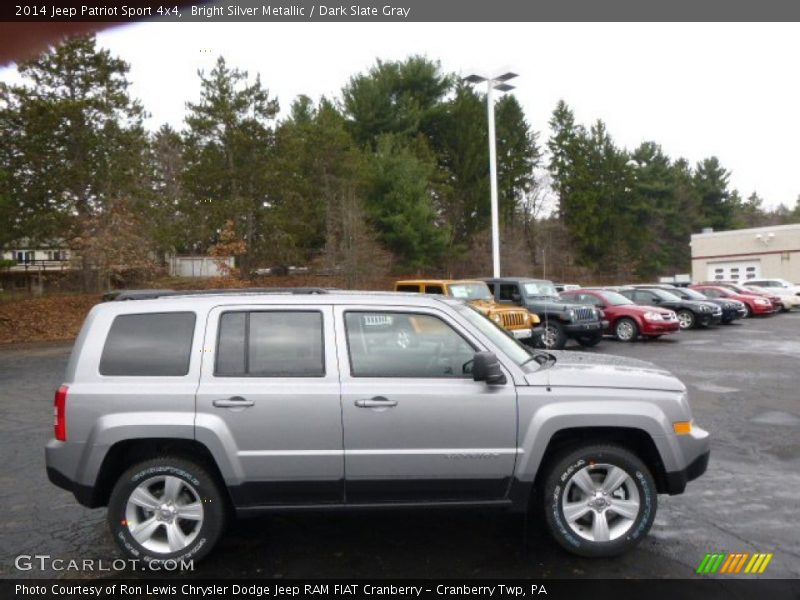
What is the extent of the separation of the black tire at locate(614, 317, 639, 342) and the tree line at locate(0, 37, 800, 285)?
51.8 ft

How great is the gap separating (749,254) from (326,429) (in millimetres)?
47720

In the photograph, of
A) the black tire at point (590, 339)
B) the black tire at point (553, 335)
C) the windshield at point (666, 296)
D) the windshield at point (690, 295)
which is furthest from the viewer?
the windshield at point (690, 295)

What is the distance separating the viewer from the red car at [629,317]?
1672 cm

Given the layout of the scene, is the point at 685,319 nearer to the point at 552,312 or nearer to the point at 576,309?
the point at 576,309

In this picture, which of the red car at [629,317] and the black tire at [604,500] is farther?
the red car at [629,317]

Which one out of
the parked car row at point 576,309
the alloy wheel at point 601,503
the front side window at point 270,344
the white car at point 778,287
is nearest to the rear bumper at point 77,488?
the front side window at point 270,344

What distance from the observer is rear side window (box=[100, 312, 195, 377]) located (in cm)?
405

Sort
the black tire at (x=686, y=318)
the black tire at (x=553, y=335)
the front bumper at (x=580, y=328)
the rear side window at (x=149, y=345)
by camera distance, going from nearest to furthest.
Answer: the rear side window at (x=149, y=345), the front bumper at (x=580, y=328), the black tire at (x=553, y=335), the black tire at (x=686, y=318)

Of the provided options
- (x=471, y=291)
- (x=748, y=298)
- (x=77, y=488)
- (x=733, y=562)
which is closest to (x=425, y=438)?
(x=733, y=562)

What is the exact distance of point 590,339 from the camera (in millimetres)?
15930

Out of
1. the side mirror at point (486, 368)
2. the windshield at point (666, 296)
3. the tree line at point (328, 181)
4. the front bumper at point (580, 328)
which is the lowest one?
the front bumper at point (580, 328)

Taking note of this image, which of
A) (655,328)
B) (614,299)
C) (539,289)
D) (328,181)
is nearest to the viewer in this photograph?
(539,289)

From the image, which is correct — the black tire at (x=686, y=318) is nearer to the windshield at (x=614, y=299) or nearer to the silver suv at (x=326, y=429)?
the windshield at (x=614, y=299)

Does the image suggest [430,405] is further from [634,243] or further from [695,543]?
[634,243]
